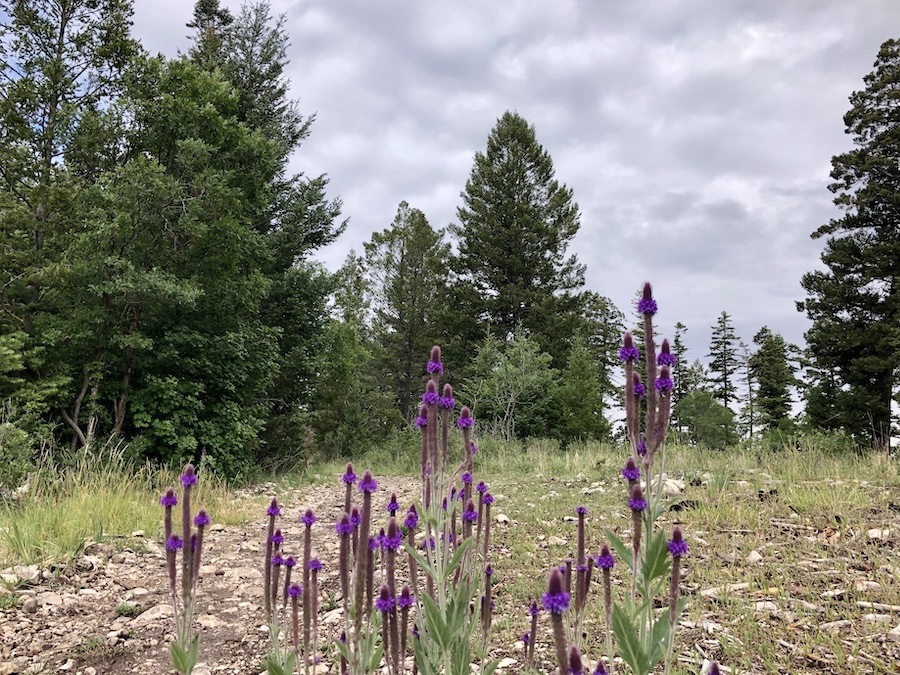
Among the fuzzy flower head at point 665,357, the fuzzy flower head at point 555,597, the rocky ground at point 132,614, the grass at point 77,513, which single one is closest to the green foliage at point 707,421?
the grass at point 77,513

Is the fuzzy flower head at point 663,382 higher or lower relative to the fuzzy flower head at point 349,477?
higher

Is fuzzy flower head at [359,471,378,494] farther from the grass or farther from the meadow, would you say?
the grass

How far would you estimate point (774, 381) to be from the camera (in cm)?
3119

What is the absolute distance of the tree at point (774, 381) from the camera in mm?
30188

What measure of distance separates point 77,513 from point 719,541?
6.23 metres

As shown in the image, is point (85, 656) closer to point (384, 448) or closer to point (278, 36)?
point (384, 448)

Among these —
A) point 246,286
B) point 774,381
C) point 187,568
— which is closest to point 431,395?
point 187,568

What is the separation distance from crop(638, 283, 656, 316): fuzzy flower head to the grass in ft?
17.3

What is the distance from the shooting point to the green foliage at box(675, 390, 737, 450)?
17562 mm

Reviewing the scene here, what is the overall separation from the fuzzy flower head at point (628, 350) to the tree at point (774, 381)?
32238 millimetres

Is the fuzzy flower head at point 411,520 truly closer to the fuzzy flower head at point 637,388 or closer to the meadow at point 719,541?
the fuzzy flower head at point 637,388

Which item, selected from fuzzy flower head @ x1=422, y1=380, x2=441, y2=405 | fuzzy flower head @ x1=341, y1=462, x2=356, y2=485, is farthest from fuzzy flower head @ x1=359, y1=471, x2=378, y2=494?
fuzzy flower head @ x1=422, y1=380, x2=441, y2=405

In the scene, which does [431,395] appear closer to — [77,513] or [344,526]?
[344,526]

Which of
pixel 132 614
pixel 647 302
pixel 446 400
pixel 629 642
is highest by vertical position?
pixel 647 302
